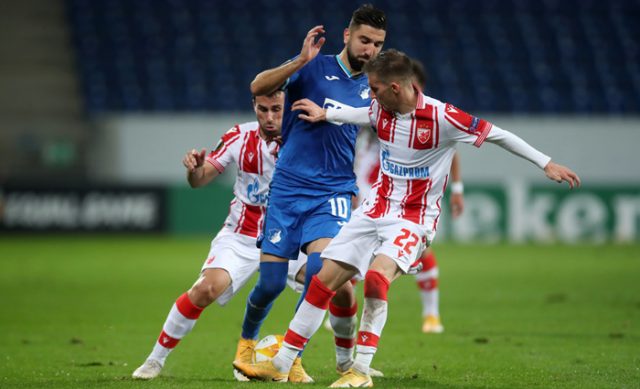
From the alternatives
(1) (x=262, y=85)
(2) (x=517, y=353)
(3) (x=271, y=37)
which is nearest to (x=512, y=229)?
(3) (x=271, y=37)

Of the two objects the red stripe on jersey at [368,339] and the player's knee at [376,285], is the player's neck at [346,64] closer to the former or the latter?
the player's knee at [376,285]

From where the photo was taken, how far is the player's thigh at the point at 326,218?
6559 millimetres

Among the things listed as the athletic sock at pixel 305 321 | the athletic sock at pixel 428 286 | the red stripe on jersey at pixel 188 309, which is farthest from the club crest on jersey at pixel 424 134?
the athletic sock at pixel 428 286

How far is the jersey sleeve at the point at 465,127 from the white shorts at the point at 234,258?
1.74m

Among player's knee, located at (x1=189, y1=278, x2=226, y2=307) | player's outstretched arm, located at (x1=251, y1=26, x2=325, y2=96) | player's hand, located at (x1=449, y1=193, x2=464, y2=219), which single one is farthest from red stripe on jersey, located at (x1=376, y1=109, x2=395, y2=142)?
player's hand, located at (x1=449, y1=193, x2=464, y2=219)

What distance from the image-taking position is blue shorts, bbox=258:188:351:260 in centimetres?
661

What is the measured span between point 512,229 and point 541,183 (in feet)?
3.99

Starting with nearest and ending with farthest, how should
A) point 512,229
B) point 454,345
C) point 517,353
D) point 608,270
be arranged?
point 517,353, point 454,345, point 608,270, point 512,229

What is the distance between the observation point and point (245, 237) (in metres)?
7.28

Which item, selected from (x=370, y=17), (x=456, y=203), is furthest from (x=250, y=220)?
(x=456, y=203)

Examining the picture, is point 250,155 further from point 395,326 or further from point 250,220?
point 395,326

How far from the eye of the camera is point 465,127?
6.18 metres

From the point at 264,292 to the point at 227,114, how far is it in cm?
1846

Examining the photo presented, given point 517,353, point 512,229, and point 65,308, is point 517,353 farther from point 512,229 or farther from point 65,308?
point 512,229
